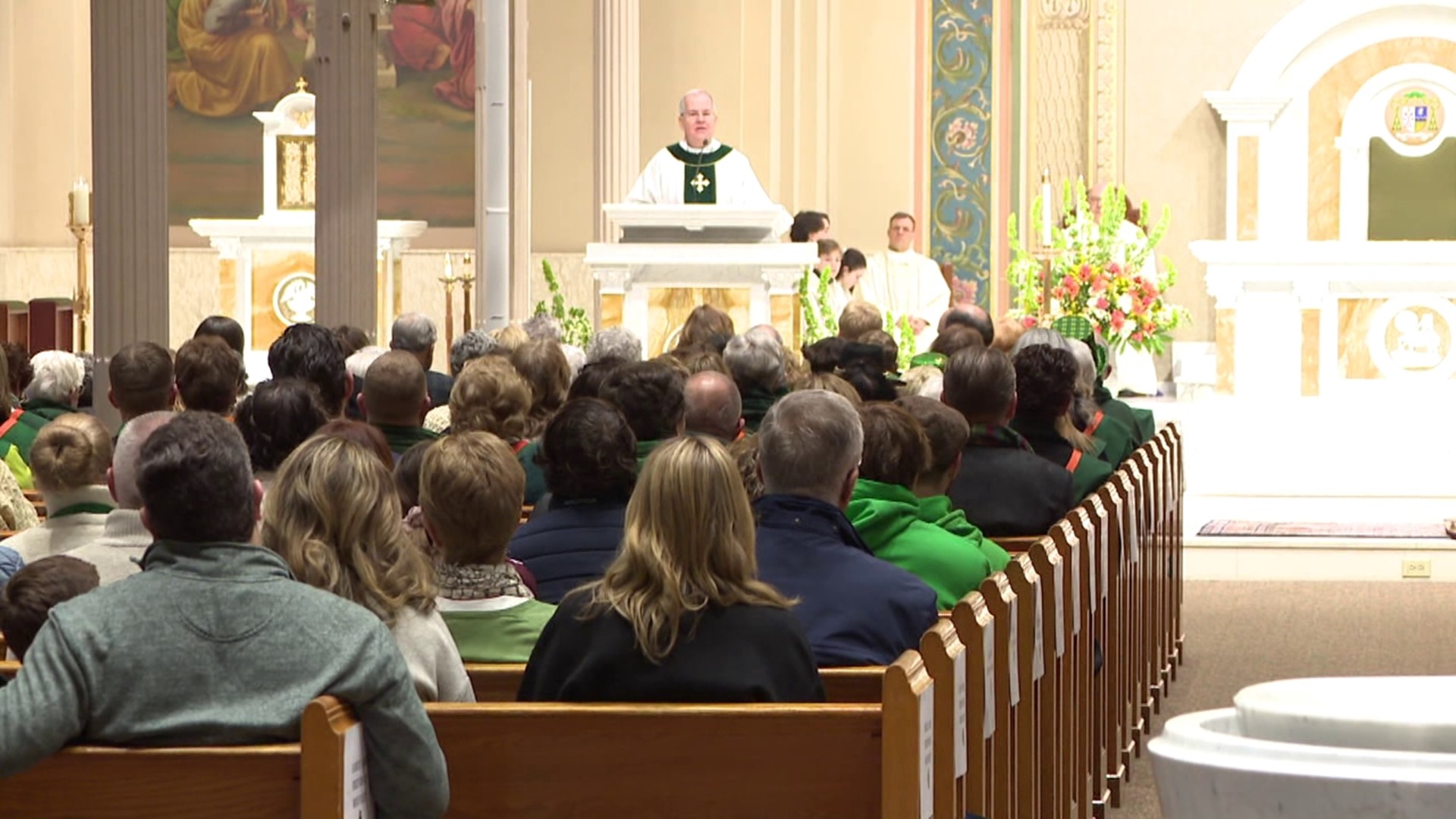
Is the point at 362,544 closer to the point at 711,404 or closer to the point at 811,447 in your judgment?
the point at 811,447

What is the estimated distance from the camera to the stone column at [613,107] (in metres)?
17.3

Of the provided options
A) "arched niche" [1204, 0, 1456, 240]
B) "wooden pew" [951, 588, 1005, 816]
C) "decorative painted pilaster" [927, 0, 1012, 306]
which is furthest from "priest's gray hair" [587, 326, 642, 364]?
"decorative painted pilaster" [927, 0, 1012, 306]

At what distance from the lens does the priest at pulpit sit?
13297 millimetres

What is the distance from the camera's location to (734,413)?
6.38 metres

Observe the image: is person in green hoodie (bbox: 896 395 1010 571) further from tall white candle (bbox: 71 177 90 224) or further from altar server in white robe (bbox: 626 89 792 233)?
tall white candle (bbox: 71 177 90 224)

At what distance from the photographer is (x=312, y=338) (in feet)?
24.0

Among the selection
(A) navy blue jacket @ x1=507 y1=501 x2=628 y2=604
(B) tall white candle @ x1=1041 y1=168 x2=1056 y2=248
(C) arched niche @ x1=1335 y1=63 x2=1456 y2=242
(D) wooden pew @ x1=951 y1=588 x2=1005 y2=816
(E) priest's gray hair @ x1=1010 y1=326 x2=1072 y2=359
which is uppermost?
(C) arched niche @ x1=1335 y1=63 x2=1456 y2=242

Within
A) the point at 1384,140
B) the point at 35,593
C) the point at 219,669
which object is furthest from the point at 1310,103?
the point at 219,669

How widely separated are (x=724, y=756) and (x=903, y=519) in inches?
78.5

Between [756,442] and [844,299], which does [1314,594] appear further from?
[756,442]

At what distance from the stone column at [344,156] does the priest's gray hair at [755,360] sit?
4894 mm

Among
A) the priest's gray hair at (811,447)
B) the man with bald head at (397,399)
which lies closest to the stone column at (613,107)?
the man with bald head at (397,399)

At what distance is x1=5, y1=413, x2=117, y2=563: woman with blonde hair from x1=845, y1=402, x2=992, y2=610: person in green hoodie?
1630mm

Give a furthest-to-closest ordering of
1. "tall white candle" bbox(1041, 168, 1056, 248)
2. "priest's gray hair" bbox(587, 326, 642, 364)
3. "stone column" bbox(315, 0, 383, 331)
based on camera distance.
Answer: "tall white candle" bbox(1041, 168, 1056, 248), "stone column" bbox(315, 0, 383, 331), "priest's gray hair" bbox(587, 326, 642, 364)
